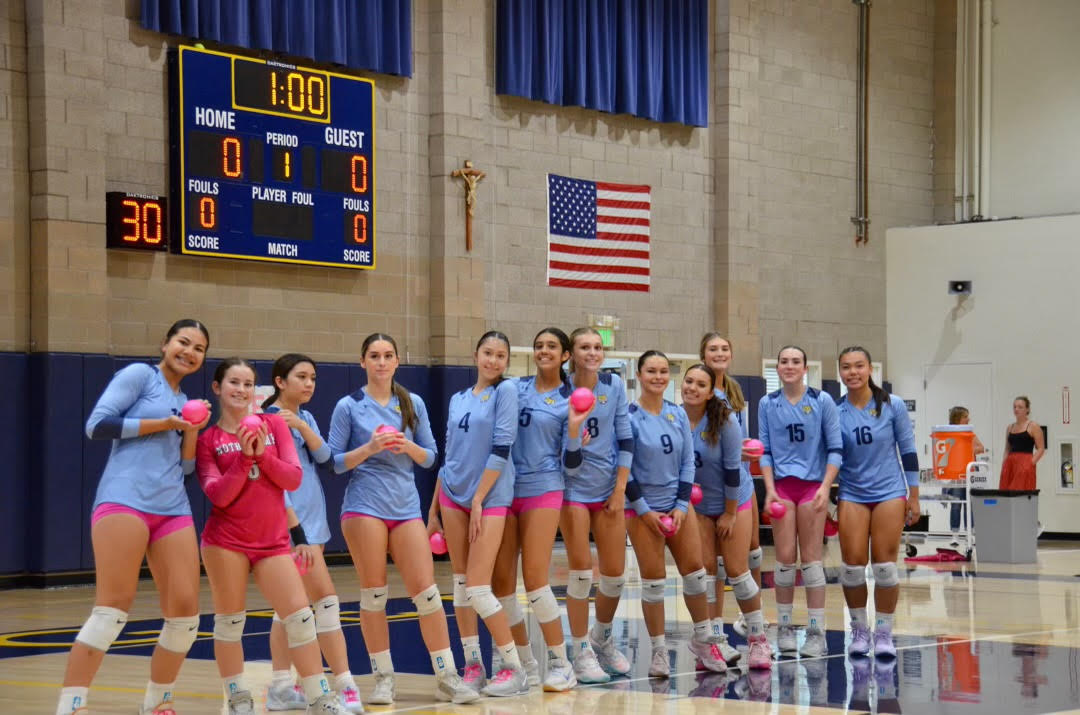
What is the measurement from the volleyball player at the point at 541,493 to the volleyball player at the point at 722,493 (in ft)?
4.17

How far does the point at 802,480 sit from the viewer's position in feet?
34.1

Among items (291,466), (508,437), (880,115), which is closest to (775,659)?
(508,437)

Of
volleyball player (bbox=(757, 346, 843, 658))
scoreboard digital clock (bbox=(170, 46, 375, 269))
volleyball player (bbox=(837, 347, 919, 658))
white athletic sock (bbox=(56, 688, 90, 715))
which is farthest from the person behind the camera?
scoreboard digital clock (bbox=(170, 46, 375, 269))

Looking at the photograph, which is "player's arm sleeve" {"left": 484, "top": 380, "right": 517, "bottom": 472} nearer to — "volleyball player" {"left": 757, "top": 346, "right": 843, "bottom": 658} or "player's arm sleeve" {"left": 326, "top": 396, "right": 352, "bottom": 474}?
"player's arm sleeve" {"left": 326, "top": 396, "right": 352, "bottom": 474}

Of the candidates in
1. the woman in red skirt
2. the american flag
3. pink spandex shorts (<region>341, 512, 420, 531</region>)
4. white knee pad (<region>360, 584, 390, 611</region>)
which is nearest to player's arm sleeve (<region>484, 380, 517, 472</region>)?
pink spandex shorts (<region>341, 512, 420, 531</region>)

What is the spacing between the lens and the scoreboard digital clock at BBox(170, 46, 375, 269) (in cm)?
1673

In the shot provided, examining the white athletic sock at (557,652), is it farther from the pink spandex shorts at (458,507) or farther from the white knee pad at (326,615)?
the white knee pad at (326,615)

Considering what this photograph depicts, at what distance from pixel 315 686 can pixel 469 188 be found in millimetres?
12837

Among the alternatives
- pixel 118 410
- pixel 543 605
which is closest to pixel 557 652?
pixel 543 605

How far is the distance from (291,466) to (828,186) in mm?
18611

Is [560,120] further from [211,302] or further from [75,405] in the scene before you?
[75,405]

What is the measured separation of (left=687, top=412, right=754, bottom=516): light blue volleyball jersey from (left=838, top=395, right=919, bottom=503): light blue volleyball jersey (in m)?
0.89

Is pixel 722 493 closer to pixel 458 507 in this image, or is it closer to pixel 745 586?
pixel 745 586

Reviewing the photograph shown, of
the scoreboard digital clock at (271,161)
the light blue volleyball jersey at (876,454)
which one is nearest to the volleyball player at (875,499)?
the light blue volleyball jersey at (876,454)
